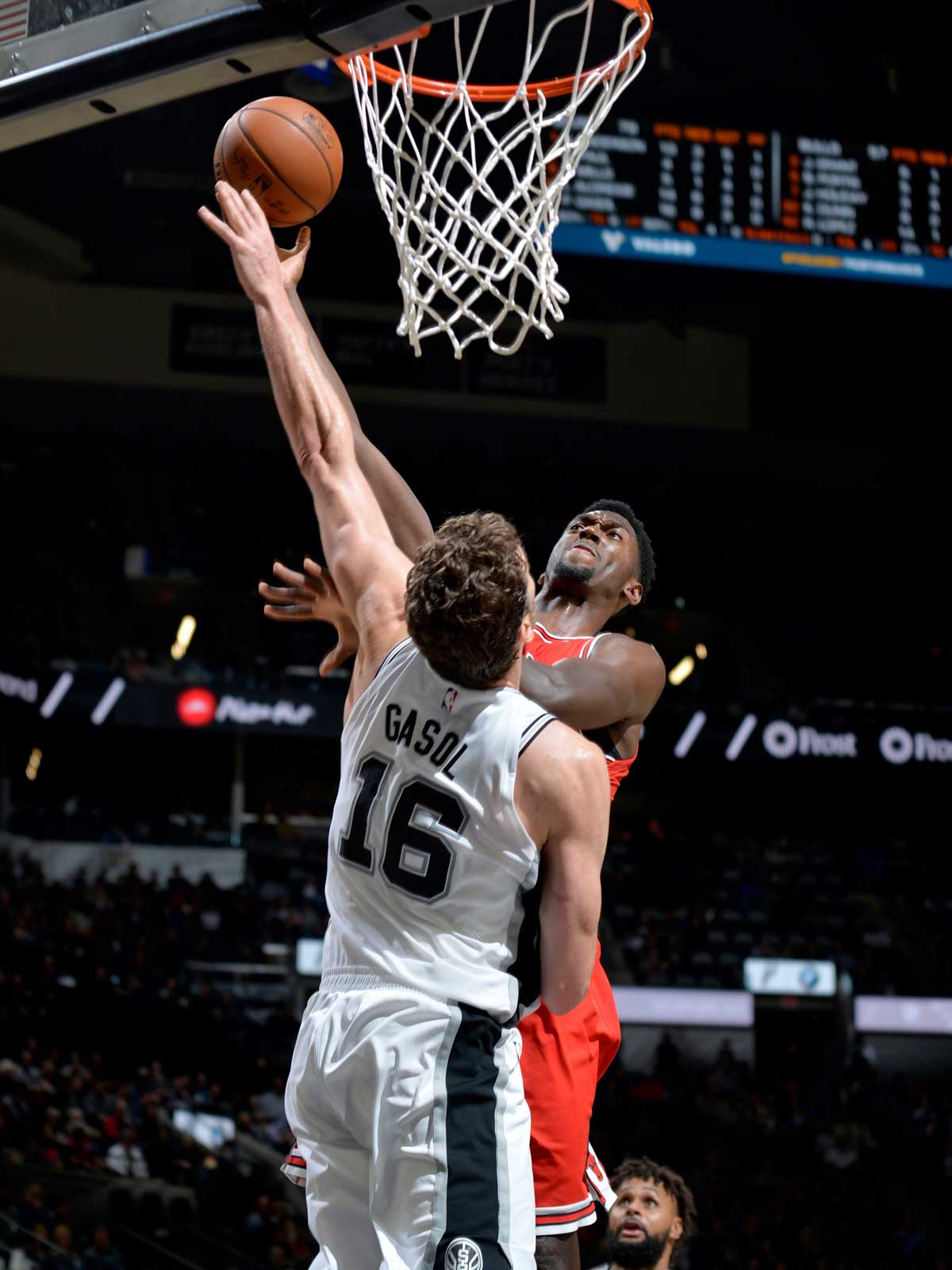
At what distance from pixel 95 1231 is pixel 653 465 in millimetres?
12575

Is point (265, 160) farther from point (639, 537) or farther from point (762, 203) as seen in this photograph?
point (762, 203)

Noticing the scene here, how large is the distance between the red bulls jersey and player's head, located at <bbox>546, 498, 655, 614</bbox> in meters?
0.15

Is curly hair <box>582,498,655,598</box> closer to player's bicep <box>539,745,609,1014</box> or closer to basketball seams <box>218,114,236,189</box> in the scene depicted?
basketball seams <box>218,114,236,189</box>

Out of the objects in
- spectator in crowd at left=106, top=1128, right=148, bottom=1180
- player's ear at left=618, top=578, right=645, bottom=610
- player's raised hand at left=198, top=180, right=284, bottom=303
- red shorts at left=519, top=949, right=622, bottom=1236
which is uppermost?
player's raised hand at left=198, top=180, right=284, bottom=303

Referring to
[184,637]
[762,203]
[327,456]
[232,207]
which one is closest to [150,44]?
[232,207]

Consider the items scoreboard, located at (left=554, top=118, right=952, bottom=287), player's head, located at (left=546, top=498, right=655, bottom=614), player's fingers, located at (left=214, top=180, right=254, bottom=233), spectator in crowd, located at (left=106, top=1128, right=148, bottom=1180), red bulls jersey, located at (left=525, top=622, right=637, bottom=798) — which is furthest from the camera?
spectator in crowd, located at (left=106, top=1128, right=148, bottom=1180)

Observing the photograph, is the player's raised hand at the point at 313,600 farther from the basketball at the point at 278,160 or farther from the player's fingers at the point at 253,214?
the basketball at the point at 278,160

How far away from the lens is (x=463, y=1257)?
2025 mm

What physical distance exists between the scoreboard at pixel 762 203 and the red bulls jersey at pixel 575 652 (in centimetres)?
540

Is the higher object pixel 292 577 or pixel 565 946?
pixel 292 577

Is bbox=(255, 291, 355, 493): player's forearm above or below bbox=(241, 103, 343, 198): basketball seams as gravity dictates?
below

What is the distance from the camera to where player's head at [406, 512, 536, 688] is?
83.9 inches

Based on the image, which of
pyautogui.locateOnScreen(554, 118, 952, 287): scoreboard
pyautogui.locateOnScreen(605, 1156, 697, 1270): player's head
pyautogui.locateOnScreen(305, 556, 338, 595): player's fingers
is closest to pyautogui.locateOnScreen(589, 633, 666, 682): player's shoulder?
pyautogui.locateOnScreen(305, 556, 338, 595): player's fingers

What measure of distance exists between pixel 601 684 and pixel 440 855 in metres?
1.07
